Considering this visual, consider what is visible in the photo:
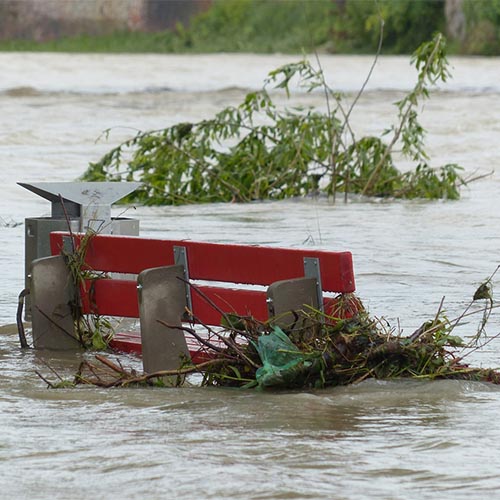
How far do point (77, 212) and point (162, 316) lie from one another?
140 cm

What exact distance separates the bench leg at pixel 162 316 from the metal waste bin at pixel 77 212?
107cm

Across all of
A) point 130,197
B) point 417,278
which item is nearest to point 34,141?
point 130,197

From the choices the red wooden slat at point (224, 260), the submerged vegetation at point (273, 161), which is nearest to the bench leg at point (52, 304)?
the red wooden slat at point (224, 260)

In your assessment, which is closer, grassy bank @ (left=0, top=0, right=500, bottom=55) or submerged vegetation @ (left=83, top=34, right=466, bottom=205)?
submerged vegetation @ (left=83, top=34, right=466, bottom=205)

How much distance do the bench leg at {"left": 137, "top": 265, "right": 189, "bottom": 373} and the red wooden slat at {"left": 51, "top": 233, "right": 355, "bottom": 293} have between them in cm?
14

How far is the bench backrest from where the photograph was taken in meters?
6.17

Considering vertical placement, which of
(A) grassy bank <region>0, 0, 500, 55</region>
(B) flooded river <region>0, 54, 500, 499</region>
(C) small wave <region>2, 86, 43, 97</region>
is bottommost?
(B) flooded river <region>0, 54, 500, 499</region>

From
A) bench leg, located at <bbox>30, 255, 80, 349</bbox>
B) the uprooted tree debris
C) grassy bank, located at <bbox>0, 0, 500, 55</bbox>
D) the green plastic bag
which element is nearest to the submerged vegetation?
bench leg, located at <bbox>30, 255, 80, 349</bbox>

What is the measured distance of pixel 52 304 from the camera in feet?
23.8

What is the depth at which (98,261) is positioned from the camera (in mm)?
7074

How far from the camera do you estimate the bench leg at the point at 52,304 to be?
7105 millimetres

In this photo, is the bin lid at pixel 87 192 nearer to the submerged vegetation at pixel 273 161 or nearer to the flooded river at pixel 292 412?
the flooded river at pixel 292 412

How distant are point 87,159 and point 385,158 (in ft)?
27.1

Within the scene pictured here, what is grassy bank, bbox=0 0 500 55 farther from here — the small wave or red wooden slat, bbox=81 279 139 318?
red wooden slat, bbox=81 279 139 318
